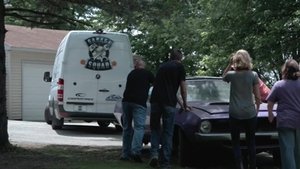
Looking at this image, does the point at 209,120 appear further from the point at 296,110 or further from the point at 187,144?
the point at 296,110

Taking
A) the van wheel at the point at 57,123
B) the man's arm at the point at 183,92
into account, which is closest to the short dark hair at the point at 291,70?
the man's arm at the point at 183,92

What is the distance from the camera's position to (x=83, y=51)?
13992 mm

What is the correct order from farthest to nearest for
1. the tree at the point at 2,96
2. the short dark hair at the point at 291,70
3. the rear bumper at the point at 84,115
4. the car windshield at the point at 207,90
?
the rear bumper at the point at 84,115 < the tree at the point at 2,96 < the car windshield at the point at 207,90 < the short dark hair at the point at 291,70

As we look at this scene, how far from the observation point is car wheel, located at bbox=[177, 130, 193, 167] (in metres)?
8.34

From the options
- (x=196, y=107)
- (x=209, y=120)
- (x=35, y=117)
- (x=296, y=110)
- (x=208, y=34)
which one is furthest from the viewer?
(x=35, y=117)

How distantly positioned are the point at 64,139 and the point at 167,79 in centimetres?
551

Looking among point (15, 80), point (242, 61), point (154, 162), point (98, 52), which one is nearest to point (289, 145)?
point (242, 61)

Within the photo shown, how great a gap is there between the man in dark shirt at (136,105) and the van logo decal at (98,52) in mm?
5205

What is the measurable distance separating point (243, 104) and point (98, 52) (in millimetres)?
7223

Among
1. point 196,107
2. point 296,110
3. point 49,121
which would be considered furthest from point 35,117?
point 296,110

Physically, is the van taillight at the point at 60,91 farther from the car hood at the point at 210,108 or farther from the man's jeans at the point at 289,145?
the man's jeans at the point at 289,145

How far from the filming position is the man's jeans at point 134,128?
8.72 metres

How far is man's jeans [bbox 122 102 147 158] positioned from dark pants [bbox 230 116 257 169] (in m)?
1.78

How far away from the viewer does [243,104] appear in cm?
746
